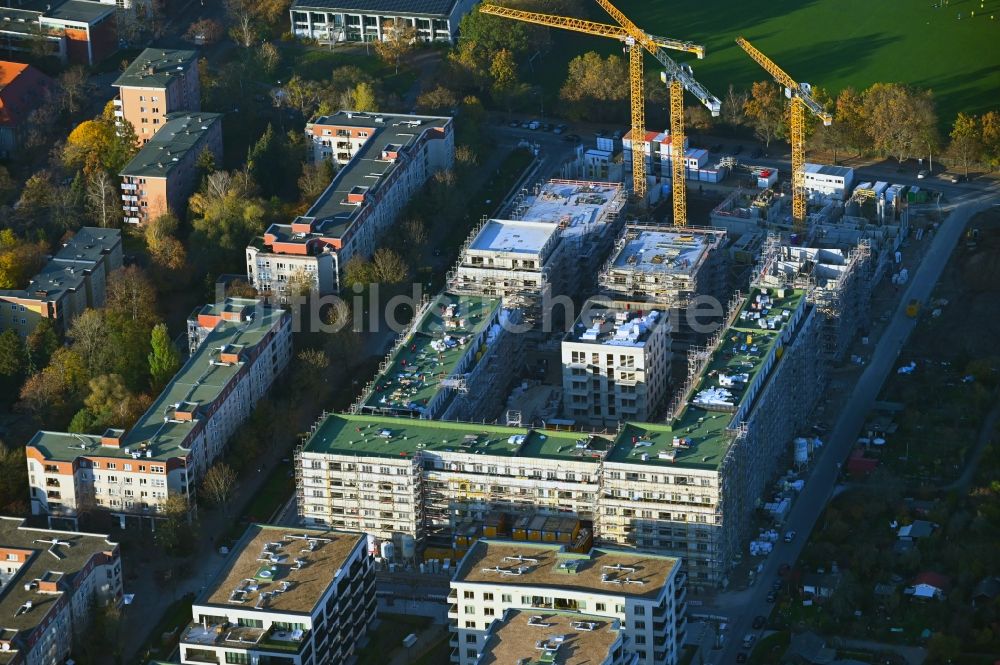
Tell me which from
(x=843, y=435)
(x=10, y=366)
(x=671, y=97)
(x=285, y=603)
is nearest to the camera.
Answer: (x=285, y=603)

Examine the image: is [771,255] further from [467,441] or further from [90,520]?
[90,520]

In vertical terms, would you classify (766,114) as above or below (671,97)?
below

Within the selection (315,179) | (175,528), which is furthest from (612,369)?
(315,179)

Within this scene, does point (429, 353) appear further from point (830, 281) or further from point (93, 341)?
point (830, 281)

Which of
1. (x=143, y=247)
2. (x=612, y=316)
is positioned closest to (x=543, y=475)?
(x=612, y=316)

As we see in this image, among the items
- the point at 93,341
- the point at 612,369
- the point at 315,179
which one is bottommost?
the point at 612,369

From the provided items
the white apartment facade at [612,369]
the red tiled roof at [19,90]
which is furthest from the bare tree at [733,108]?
the red tiled roof at [19,90]

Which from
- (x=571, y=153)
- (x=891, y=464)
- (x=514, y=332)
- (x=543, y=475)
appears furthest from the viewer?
(x=571, y=153)
